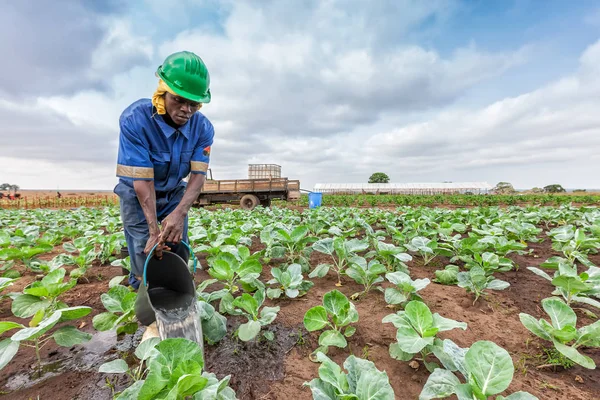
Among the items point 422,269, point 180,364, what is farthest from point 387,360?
point 422,269

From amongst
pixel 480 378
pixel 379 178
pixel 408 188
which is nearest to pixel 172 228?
pixel 480 378

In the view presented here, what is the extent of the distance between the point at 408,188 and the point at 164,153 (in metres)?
50.1

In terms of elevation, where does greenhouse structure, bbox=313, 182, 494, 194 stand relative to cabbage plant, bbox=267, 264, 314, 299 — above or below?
above

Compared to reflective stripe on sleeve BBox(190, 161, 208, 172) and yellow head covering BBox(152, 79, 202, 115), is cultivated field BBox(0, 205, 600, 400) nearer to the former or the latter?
reflective stripe on sleeve BBox(190, 161, 208, 172)

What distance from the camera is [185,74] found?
6.07 feet

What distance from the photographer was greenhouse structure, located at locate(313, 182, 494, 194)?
46.2m

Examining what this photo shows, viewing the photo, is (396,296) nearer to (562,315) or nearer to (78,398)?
(562,315)

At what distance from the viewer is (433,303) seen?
215 centimetres

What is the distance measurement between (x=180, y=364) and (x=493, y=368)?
1.07 meters

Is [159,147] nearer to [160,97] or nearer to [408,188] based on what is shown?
[160,97]

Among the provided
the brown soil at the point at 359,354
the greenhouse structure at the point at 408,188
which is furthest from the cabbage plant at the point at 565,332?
the greenhouse structure at the point at 408,188

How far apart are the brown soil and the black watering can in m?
0.29

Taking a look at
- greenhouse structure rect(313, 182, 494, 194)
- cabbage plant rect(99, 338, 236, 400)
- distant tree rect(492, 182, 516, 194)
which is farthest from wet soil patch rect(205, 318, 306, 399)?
distant tree rect(492, 182, 516, 194)

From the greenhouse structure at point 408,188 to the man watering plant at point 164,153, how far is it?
42476mm
